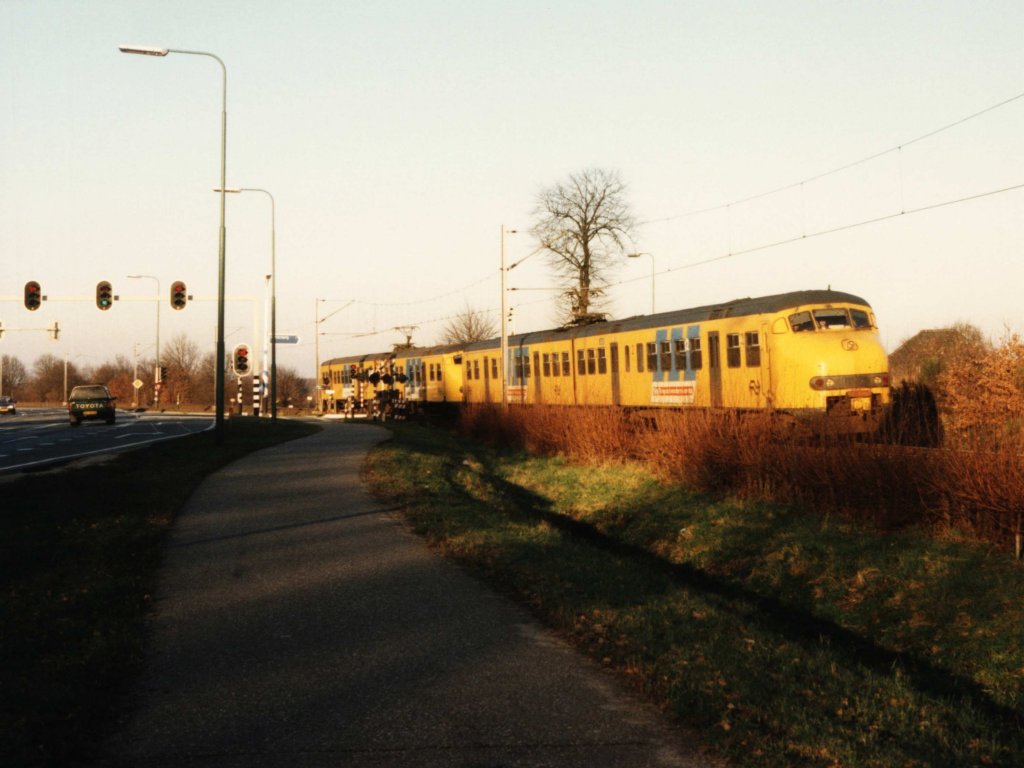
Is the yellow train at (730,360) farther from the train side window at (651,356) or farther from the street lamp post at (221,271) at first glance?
the street lamp post at (221,271)

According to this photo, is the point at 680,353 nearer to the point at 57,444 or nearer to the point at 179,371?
the point at 57,444

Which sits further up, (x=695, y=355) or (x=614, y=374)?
(x=695, y=355)

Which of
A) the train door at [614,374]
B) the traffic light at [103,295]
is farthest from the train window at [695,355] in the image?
the traffic light at [103,295]

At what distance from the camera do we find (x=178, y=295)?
129 feet

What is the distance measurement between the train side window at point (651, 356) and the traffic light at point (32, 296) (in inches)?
986

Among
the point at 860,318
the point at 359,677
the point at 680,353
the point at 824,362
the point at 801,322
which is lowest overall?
the point at 359,677

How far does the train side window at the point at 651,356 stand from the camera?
27.8 meters

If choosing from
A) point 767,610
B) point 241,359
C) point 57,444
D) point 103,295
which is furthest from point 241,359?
point 767,610

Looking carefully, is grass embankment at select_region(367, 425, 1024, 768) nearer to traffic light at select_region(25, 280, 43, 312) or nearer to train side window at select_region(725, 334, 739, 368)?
train side window at select_region(725, 334, 739, 368)

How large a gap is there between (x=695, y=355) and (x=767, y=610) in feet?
43.2

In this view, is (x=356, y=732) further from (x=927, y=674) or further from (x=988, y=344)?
(x=988, y=344)

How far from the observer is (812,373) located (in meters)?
22.1

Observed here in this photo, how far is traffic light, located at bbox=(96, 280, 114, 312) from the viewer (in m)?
40.9

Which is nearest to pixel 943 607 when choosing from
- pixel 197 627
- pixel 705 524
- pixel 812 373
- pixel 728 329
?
pixel 705 524
